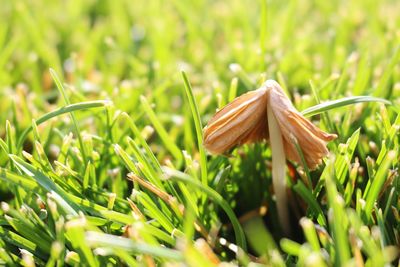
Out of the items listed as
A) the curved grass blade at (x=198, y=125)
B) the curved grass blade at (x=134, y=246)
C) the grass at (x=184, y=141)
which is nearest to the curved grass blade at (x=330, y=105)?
the grass at (x=184, y=141)

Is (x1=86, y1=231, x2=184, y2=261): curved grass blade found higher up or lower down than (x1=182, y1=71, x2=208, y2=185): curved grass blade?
lower down

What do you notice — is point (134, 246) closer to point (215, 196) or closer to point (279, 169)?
point (215, 196)

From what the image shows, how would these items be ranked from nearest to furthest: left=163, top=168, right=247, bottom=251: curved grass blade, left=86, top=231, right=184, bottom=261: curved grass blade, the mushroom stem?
left=86, top=231, right=184, bottom=261: curved grass blade → left=163, top=168, right=247, bottom=251: curved grass blade → the mushroom stem

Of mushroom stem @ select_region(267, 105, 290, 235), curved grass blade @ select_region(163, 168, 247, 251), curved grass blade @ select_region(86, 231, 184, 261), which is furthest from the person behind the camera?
mushroom stem @ select_region(267, 105, 290, 235)

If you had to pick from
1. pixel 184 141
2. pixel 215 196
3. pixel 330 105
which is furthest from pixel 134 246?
pixel 184 141

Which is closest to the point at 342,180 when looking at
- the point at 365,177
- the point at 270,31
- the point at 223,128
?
the point at 365,177

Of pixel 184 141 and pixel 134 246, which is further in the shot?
pixel 184 141

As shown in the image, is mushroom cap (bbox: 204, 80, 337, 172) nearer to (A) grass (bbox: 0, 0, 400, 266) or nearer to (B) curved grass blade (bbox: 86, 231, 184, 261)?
(A) grass (bbox: 0, 0, 400, 266)

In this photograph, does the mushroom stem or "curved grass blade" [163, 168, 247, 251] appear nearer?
"curved grass blade" [163, 168, 247, 251]

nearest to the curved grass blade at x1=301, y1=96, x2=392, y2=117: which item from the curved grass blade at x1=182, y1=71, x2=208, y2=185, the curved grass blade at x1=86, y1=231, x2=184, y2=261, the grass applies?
the grass
